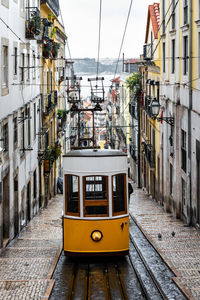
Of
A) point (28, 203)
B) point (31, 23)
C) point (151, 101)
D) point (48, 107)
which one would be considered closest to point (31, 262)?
point (28, 203)

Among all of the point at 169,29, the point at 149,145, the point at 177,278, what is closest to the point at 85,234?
the point at 177,278

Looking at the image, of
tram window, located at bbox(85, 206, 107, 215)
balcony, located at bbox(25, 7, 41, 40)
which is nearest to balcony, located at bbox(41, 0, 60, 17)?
balcony, located at bbox(25, 7, 41, 40)

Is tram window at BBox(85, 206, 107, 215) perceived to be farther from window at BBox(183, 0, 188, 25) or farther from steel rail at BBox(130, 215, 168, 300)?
window at BBox(183, 0, 188, 25)

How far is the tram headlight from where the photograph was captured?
11820 mm

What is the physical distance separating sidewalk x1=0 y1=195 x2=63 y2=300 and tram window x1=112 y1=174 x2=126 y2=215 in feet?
6.27

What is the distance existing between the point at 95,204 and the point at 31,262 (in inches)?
80.1

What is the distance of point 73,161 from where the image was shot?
12.0 metres

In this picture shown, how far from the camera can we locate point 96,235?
38.8ft

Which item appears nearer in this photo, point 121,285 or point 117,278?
point 121,285

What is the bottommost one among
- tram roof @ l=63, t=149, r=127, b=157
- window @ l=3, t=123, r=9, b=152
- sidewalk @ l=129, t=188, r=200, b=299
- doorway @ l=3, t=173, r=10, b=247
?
sidewalk @ l=129, t=188, r=200, b=299

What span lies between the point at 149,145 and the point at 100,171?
20.4m

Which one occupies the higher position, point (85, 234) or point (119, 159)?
point (119, 159)

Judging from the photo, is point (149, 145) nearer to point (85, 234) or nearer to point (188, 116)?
point (188, 116)

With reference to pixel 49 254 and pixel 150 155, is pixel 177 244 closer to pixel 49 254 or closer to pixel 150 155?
pixel 49 254
